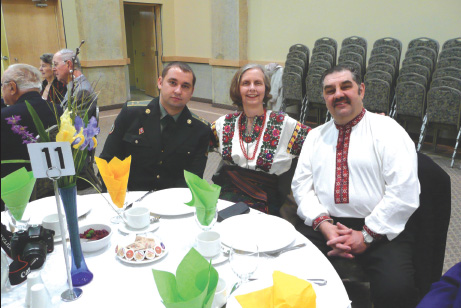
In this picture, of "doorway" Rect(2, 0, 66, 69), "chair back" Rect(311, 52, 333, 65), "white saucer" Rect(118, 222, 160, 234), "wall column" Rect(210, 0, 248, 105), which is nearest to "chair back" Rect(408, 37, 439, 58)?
"chair back" Rect(311, 52, 333, 65)

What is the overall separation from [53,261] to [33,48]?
7309mm

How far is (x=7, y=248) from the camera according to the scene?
1081 mm

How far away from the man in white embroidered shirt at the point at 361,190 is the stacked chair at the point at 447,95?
9.23 ft

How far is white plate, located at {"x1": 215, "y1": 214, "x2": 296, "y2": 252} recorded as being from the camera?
1.22 meters

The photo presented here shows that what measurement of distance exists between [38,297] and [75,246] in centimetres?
19

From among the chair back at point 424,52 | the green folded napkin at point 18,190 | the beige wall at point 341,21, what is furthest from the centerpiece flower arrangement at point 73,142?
the beige wall at point 341,21

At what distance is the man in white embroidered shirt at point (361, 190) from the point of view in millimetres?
1591

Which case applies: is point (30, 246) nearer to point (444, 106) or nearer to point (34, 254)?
point (34, 254)

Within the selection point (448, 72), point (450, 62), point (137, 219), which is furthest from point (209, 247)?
point (450, 62)

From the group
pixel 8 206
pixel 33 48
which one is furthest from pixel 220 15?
pixel 8 206

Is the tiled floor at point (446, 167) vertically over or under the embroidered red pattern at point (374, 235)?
under

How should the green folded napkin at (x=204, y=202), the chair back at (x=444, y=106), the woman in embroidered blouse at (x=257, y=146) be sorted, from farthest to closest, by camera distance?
the chair back at (x=444, y=106) → the woman in embroidered blouse at (x=257, y=146) → the green folded napkin at (x=204, y=202)

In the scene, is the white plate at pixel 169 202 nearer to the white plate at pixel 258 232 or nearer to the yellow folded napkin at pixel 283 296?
the white plate at pixel 258 232

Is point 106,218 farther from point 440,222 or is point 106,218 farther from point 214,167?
point 214,167
